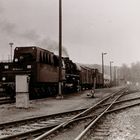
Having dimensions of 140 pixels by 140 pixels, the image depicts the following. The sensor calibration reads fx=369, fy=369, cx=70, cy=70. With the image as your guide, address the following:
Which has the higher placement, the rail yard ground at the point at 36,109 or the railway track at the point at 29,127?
the rail yard ground at the point at 36,109

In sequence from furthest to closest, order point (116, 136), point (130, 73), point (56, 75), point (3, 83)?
point (130, 73) < point (56, 75) < point (3, 83) < point (116, 136)

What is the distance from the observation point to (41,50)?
2547cm

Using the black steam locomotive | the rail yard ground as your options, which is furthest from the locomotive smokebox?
the black steam locomotive

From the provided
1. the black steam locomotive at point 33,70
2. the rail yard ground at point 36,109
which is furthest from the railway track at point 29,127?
the black steam locomotive at point 33,70

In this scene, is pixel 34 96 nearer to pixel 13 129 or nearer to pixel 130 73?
pixel 13 129

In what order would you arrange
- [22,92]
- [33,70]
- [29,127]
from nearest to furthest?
1. [29,127]
2. [22,92]
3. [33,70]

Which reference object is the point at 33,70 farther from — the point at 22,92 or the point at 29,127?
the point at 29,127

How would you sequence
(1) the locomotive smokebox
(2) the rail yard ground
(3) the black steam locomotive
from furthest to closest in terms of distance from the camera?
1. (3) the black steam locomotive
2. (1) the locomotive smokebox
3. (2) the rail yard ground

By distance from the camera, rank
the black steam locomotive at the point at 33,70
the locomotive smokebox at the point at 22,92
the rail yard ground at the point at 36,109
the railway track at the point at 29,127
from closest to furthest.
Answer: the railway track at the point at 29,127 < the rail yard ground at the point at 36,109 < the locomotive smokebox at the point at 22,92 < the black steam locomotive at the point at 33,70

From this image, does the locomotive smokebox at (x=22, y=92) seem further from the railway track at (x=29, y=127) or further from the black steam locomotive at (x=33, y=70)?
the black steam locomotive at (x=33, y=70)

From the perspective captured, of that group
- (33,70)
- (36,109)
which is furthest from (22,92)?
(33,70)

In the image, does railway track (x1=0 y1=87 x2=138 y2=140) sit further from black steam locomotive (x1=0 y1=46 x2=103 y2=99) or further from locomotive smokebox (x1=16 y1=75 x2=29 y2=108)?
black steam locomotive (x1=0 y1=46 x2=103 y2=99)

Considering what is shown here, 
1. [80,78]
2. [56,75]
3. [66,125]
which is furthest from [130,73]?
[66,125]

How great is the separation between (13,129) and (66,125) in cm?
155
